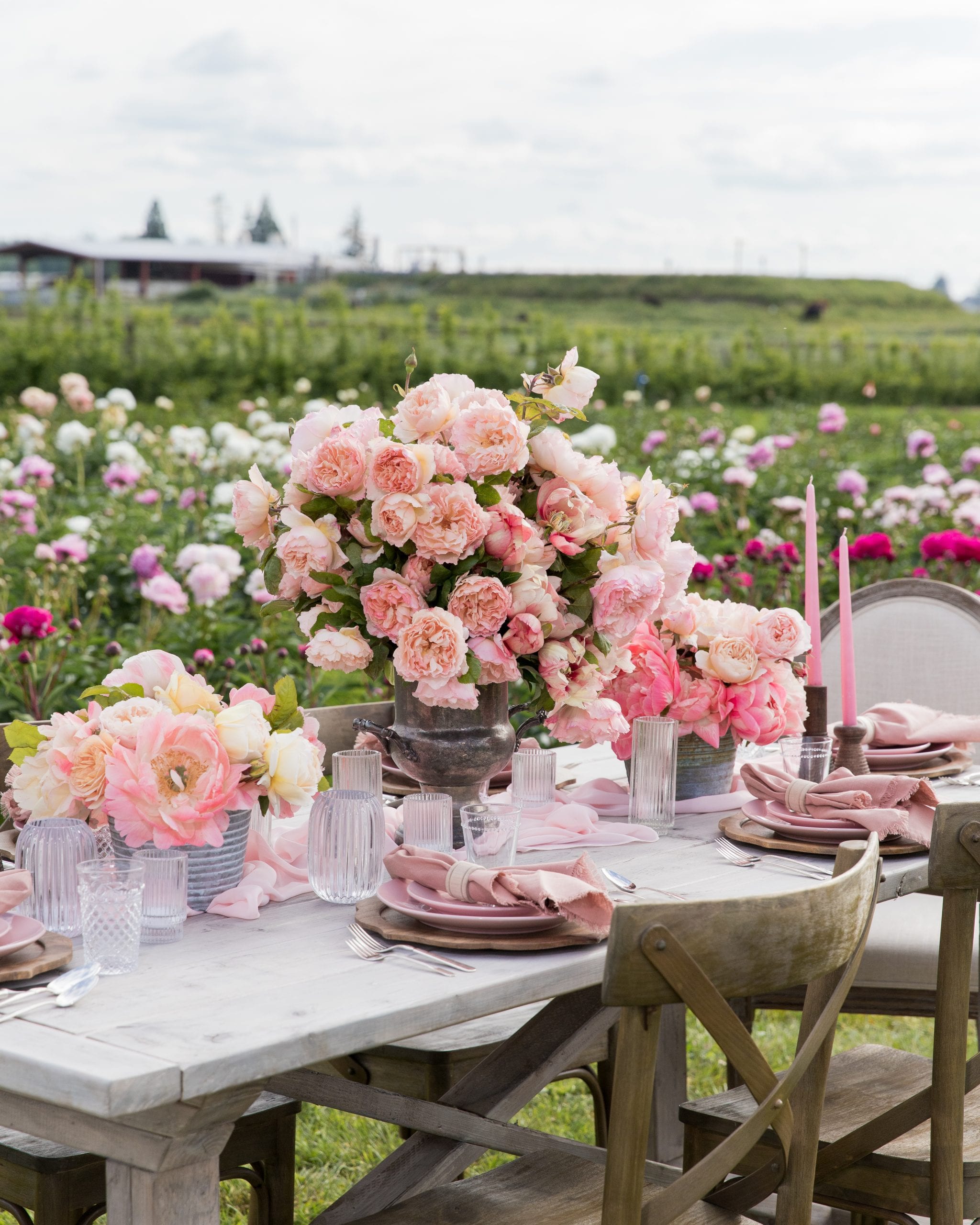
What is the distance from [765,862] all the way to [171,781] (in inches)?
30.7

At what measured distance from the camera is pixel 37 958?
1.35 meters

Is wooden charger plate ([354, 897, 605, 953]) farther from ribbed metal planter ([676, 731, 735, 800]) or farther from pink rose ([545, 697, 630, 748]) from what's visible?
ribbed metal planter ([676, 731, 735, 800])

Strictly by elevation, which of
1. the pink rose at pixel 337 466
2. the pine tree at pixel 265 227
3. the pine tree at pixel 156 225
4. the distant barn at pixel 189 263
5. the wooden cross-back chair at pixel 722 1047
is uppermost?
the pine tree at pixel 265 227

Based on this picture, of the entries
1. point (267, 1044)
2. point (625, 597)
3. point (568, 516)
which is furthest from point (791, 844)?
point (267, 1044)

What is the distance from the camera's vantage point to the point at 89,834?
1.51 metres

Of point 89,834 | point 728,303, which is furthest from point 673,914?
point 728,303

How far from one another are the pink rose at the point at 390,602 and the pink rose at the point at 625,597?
0.74ft

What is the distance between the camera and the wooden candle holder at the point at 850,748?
2170 millimetres

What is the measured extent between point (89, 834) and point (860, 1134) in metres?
0.97

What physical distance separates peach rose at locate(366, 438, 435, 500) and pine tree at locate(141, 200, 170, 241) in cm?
5096

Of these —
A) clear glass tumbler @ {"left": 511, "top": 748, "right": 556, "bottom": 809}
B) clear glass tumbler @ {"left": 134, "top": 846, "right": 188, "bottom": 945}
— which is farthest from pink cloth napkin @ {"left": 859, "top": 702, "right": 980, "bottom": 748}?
clear glass tumbler @ {"left": 134, "top": 846, "right": 188, "bottom": 945}

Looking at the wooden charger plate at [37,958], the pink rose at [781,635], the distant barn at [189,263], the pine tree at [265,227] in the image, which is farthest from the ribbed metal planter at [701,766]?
the pine tree at [265,227]

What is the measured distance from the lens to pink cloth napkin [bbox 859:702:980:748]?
2.44 meters

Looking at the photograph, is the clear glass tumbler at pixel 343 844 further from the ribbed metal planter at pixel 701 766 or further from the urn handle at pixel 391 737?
the ribbed metal planter at pixel 701 766
